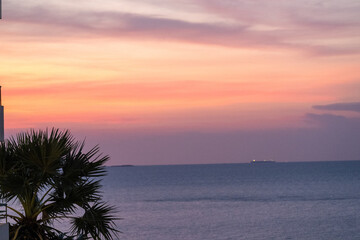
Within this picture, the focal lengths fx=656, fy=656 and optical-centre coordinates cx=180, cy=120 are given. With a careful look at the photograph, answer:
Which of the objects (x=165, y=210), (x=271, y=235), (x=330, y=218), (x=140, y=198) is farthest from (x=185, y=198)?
(x=271, y=235)

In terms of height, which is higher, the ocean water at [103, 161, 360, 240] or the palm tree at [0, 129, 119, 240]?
the palm tree at [0, 129, 119, 240]

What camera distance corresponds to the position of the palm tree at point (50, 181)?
12938 millimetres

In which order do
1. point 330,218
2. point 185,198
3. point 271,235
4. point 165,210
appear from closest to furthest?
point 271,235
point 330,218
point 165,210
point 185,198

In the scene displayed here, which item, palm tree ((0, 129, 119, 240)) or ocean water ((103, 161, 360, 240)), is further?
A: ocean water ((103, 161, 360, 240))

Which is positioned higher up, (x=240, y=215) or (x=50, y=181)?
(x=50, y=181)

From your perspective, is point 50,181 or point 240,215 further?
point 240,215

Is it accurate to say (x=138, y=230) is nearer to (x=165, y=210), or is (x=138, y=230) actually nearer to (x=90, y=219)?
(x=165, y=210)

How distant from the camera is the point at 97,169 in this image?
1347 centimetres

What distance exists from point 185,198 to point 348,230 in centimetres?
4922

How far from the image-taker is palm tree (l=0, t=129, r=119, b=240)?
42.4 ft

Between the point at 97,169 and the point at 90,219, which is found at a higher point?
the point at 97,169

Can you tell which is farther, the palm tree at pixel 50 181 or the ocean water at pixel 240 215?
the ocean water at pixel 240 215

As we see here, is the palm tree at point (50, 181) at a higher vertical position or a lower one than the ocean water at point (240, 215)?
higher

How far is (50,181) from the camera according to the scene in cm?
1326
